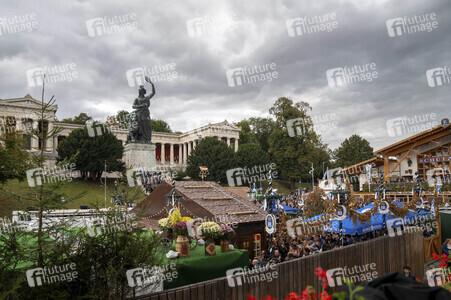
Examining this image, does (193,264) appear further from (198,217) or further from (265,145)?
(265,145)

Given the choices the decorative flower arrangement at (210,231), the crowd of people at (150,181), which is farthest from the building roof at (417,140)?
the decorative flower arrangement at (210,231)

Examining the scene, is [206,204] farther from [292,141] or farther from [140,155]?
[292,141]

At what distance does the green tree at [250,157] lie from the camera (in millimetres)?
61250

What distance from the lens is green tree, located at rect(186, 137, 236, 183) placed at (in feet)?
181

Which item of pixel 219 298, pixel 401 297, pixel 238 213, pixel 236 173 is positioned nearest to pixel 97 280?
pixel 219 298

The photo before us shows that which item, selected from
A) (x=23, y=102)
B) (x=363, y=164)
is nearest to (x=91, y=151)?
(x=23, y=102)

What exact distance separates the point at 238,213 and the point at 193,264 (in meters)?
5.32

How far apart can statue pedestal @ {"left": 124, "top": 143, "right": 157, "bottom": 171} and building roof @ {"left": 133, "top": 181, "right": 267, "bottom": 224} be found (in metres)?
16.4

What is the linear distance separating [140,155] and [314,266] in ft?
83.2

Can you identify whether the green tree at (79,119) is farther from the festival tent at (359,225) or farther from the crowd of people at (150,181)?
the festival tent at (359,225)

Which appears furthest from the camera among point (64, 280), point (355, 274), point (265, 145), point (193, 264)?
point (265, 145)

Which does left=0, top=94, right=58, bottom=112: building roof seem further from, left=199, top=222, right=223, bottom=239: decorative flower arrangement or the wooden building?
left=199, top=222, right=223, bottom=239: decorative flower arrangement

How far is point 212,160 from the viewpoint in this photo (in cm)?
5541

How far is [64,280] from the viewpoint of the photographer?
449 centimetres
